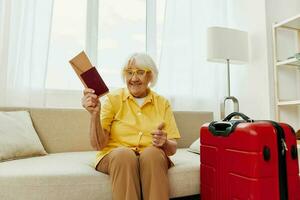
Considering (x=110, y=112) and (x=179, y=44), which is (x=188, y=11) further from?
(x=110, y=112)

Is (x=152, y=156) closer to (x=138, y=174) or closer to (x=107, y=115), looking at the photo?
(x=138, y=174)

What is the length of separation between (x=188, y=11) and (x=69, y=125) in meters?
1.53

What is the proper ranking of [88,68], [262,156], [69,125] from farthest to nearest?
[69,125] → [88,68] → [262,156]

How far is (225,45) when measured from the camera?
233 centimetres

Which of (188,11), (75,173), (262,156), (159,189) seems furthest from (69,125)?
(188,11)

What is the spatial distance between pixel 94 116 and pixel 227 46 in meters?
1.57

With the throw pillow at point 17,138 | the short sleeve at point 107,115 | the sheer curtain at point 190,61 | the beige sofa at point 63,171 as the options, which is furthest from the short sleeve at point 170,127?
the sheer curtain at point 190,61

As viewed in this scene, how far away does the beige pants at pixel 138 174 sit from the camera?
3.49 feet

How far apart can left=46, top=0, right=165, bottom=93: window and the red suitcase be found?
1358 millimetres

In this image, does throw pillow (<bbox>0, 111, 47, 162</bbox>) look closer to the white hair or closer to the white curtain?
the white curtain

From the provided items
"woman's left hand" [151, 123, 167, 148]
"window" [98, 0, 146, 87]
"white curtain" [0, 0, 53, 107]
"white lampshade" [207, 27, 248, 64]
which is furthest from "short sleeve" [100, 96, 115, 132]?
"white lampshade" [207, 27, 248, 64]

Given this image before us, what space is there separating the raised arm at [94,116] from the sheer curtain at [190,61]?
4.03 feet

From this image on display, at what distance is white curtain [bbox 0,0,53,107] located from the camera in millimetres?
1849

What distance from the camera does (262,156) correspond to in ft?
3.36
